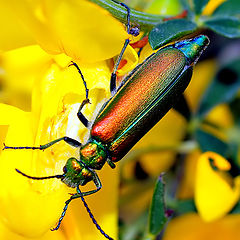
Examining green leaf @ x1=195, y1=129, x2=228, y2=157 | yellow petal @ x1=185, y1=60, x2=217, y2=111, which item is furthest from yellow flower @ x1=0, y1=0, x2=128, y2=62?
yellow petal @ x1=185, y1=60, x2=217, y2=111

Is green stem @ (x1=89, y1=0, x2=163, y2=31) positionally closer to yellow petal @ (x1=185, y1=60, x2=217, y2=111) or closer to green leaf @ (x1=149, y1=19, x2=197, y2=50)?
green leaf @ (x1=149, y1=19, x2=197, y2=50)

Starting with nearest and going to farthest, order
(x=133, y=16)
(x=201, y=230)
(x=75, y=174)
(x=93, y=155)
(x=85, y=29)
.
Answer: (x=85, y=29)
(x=133, y=16)
(x=75, y=174)
(x=93, y=155)
(x=201, y=230)

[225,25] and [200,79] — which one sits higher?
[225,25]

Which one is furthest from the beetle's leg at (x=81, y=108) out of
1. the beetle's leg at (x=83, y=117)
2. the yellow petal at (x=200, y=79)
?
the yellow petal at (x=200, y=79)

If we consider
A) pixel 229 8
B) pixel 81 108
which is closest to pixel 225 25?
pixel 229 8

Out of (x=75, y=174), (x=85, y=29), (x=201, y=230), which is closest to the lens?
(x=85, y=29)

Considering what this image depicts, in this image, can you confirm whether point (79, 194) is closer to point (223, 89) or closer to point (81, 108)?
point (81, 108)

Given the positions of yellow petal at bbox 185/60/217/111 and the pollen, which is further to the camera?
yellow petal at bbox 185/60/217/111
